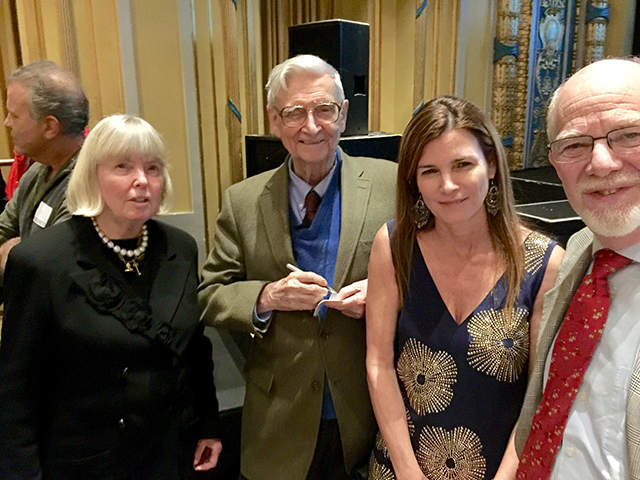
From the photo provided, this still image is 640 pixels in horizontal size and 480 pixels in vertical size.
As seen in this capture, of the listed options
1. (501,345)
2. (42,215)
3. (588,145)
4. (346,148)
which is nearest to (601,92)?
(588,145)

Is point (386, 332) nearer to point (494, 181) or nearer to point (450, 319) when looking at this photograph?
point (450, 319)

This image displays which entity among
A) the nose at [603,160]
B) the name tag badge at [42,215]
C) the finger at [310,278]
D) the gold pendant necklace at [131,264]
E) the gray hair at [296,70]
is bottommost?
the finger at [310,278]

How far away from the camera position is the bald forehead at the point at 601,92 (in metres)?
0.94

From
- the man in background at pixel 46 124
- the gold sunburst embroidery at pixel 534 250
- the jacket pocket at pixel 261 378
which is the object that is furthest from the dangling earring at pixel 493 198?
the man in background at pixel 46 124

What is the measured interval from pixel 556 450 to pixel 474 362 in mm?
296

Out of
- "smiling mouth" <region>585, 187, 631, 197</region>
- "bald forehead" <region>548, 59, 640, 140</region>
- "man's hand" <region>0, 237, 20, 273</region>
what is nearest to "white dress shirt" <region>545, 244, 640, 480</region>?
"smiling mouth" <region>585, 187, 631, 197</region>

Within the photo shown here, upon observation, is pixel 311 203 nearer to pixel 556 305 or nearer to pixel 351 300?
pixel 351 300

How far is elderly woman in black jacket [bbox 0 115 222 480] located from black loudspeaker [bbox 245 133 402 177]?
5.33 feet

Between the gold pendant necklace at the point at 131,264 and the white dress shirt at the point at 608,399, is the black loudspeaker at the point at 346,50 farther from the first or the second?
the white dress shirt at the point at 608,399

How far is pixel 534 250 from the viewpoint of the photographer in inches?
50.8

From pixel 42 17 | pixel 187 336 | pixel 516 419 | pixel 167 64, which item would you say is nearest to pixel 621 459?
pixel 516 419

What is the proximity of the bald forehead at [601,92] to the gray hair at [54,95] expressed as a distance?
161 cm

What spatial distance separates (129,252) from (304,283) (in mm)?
492

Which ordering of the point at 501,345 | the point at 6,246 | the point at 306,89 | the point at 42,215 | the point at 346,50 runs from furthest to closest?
the point at 346,50 < the point at 6,246 < the point at 42,215 < the point at 306,89 < the point at 501,345
